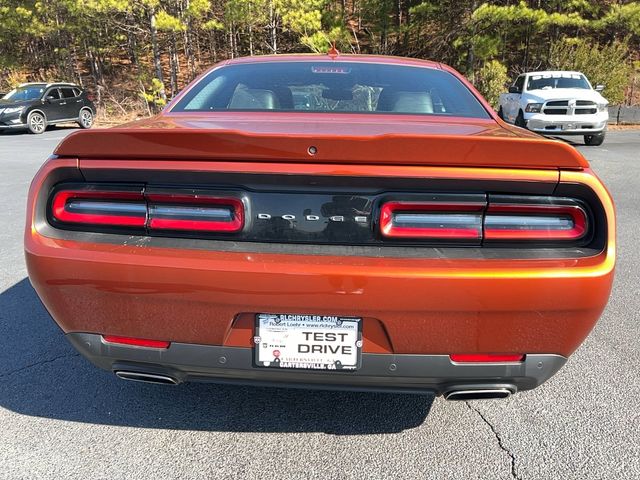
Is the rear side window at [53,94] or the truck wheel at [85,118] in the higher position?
the rear side window at [53,94]

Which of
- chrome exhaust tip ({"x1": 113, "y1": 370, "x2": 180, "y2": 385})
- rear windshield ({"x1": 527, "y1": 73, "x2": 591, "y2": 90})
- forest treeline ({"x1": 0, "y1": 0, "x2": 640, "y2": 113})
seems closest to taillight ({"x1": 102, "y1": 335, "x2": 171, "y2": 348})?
chrome exhaust tip ({"x1": 113, "y1": 370, "x2": 180, "y2": 385})

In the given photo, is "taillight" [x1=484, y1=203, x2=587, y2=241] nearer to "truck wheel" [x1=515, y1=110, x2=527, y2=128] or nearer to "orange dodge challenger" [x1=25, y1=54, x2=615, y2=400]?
"orange dodge challenger" [x1=25, y1=54, x2=615, y2=400]

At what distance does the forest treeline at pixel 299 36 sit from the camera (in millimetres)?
21656

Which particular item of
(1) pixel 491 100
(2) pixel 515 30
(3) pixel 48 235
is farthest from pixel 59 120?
(2) pixel 515 30

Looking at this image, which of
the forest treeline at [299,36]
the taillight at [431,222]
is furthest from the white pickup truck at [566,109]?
the taillight at [431,222]

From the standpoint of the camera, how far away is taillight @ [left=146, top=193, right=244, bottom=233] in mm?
1792

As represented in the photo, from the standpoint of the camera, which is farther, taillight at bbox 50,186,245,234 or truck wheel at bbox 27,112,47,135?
truck wheel at bbox 27,112,47,135

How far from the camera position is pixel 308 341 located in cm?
177

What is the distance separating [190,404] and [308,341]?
1.00m

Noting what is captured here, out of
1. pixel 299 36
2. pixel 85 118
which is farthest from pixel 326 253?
pixel 299 36

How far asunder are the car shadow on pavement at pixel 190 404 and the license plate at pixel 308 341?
2.05 ft

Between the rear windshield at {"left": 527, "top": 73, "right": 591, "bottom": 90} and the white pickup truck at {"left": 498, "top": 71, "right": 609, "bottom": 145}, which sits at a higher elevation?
the rear windshield at {"left": 527, "top": 73, "right": 591, "bottom": 90}

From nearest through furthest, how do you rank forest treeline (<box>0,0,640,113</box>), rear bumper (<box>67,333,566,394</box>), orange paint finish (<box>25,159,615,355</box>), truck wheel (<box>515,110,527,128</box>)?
1. orange paint finish (<box>25,159,615,355</box>)
2. rear bumper (<box>67,333,566,394</box>)
3. truck wheel (<box>515,110,527,128</box>)
4. forest treeline (<box>0,0,640,113</box>)

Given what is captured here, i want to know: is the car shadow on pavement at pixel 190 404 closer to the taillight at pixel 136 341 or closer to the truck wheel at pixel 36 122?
the taillight at pixel 136 341
